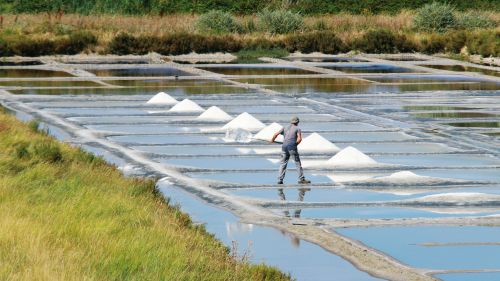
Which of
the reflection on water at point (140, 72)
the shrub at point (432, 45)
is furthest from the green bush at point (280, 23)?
the reflection on water at point (140, 72)

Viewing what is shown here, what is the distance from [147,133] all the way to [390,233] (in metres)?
12.5

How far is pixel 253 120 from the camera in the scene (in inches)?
1137

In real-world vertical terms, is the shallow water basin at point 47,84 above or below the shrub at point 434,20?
above

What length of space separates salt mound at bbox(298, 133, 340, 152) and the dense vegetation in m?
65.1

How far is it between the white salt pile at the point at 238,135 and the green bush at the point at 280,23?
1610 inches

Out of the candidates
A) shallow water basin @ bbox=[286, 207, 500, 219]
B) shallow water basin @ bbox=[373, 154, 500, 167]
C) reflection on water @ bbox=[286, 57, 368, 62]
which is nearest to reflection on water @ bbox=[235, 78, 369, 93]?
A: reflection on water @ bbox=[286, 57, 368, 62]

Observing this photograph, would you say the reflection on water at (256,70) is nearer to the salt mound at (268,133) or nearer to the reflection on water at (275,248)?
the salt mound at (268,133)

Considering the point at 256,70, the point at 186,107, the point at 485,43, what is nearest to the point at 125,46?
the point at 256,70

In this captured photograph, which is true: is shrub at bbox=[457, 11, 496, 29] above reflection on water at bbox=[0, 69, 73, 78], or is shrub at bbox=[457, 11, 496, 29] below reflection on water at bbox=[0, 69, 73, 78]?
below

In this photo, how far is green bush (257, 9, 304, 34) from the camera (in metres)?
68.1

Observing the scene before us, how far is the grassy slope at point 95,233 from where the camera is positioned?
35.6 feet

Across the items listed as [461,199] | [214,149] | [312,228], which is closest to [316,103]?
[214,149]

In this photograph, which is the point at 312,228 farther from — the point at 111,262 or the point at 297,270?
the point at 111,262

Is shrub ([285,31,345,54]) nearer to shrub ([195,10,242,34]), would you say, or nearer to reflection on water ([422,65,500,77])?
shrub ([195,10,242,34])
